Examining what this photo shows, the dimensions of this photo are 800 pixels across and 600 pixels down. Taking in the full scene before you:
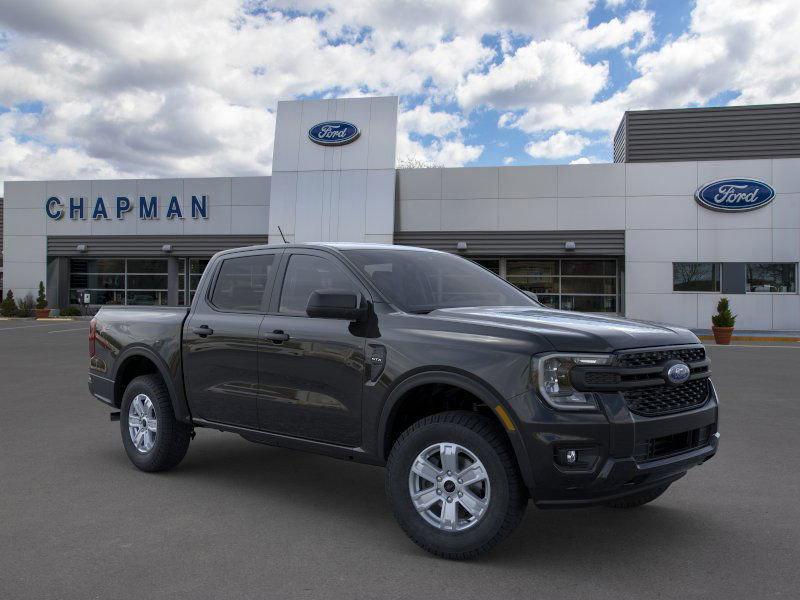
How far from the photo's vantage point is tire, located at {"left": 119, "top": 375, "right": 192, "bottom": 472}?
5879 millimetres

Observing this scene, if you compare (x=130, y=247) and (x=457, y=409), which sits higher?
(x=130, y=247)

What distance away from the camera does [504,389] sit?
3869mm

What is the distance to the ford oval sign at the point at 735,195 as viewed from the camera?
26.4 m

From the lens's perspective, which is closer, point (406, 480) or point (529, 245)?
point (406, 480)

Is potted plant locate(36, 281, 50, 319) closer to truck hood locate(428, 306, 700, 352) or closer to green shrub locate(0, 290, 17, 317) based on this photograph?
green shrub locate(0, 290, 17, 317)

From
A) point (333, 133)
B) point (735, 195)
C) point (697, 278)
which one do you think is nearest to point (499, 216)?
point (333, 133)

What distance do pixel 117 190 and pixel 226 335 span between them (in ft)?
97.4

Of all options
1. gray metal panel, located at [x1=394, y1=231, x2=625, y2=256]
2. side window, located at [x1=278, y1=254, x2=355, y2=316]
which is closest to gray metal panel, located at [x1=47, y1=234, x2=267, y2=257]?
gray metal panel, located at [x1=394, y1=231, x2=625, y2=256]

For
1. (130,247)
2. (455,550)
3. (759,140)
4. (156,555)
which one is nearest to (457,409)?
(455,550)

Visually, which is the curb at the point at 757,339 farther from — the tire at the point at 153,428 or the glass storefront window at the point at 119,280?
the glass storefront window at the point at 119,280

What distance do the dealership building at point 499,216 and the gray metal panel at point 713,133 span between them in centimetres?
6

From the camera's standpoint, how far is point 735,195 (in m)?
26.5

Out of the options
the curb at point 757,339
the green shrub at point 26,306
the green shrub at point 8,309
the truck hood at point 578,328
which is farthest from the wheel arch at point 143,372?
the green shrub at point 8,309

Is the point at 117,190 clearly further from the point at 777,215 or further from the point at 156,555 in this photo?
the point at 156,555
